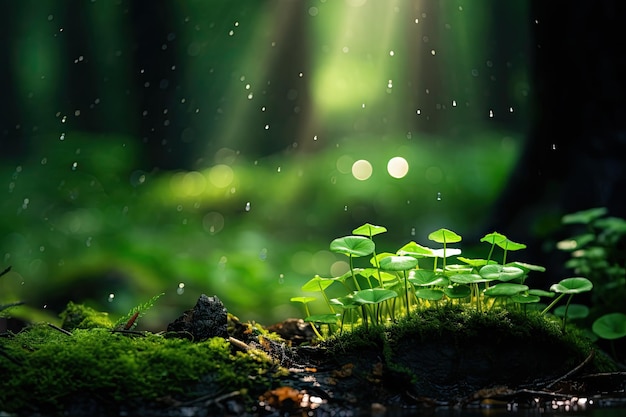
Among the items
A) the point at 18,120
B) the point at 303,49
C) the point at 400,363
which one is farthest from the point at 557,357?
the point at 18,120

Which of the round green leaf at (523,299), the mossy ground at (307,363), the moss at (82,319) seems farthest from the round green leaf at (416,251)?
the moss at (82,319)

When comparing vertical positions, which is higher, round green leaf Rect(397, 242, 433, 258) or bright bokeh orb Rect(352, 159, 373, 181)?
bright bokeh orb Rect(352, 159, 373, 181)

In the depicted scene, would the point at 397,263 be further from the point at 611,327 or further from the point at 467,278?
the point at 611,327

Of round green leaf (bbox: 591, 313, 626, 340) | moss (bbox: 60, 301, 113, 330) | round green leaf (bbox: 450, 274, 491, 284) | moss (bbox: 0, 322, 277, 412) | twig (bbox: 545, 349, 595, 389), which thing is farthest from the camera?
round green leaf (bbox: 591, 313, 626, 340)

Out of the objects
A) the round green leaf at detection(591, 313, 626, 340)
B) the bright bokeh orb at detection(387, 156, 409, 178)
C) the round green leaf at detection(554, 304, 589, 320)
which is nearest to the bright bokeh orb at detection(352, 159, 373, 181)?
the bright bokeh orb at detection(387, 156, 409, 178)

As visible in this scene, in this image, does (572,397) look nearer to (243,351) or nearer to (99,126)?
(243,351)

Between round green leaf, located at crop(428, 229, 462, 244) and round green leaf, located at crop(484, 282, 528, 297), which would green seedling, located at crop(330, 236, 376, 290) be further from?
round green leaf, located at crop(484, 282, 528, 297)

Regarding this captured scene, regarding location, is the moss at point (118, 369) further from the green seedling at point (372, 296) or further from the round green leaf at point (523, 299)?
the round green leaf at point (523, 299)
